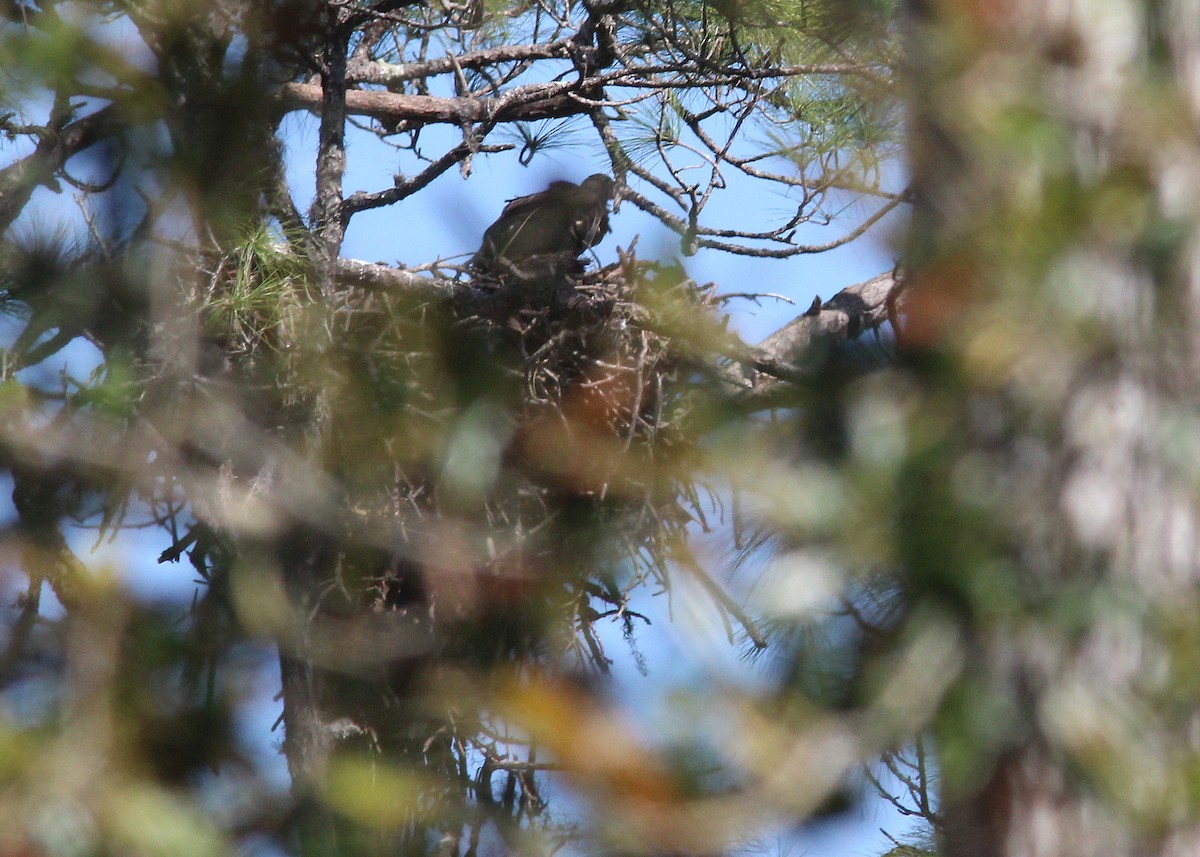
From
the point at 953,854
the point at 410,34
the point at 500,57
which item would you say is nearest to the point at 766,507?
the point at 953,854

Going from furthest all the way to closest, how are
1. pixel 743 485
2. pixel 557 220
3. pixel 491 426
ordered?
1. pixel 557 220
2. pixel 491 426
3. pixel 743 485

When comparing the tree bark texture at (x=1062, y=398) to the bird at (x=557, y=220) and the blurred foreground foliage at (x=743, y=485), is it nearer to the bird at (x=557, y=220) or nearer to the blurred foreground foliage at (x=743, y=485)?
the blurred foreground foliage at (x=743, y=485)

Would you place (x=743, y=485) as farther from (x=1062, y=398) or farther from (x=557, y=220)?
(x=557, y=220)

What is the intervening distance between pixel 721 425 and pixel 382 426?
3.07 ft

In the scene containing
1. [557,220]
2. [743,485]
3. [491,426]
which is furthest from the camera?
[557,220]

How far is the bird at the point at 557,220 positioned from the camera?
3770 mm

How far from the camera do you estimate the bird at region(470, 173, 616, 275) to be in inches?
148

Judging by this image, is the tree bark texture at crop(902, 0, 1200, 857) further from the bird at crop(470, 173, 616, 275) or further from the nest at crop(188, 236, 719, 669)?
the bird at crop(470, 173, 616, 275)

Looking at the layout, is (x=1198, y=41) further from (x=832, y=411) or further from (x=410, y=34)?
(x=410, y=34)

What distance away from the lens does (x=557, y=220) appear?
12.8 feet

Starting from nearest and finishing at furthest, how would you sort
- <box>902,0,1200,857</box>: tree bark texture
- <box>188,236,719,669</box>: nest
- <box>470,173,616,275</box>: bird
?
1. <box>902,0,1200,857</box>: tree bark texture
2. <box>188,236,719,669</box>: nest
3. <box>470,173,616,275</box>: bird

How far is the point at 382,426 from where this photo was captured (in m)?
1.71

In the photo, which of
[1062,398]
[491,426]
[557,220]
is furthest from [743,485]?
[557,220]

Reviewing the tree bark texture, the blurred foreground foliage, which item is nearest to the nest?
the blurred foreground foliage
